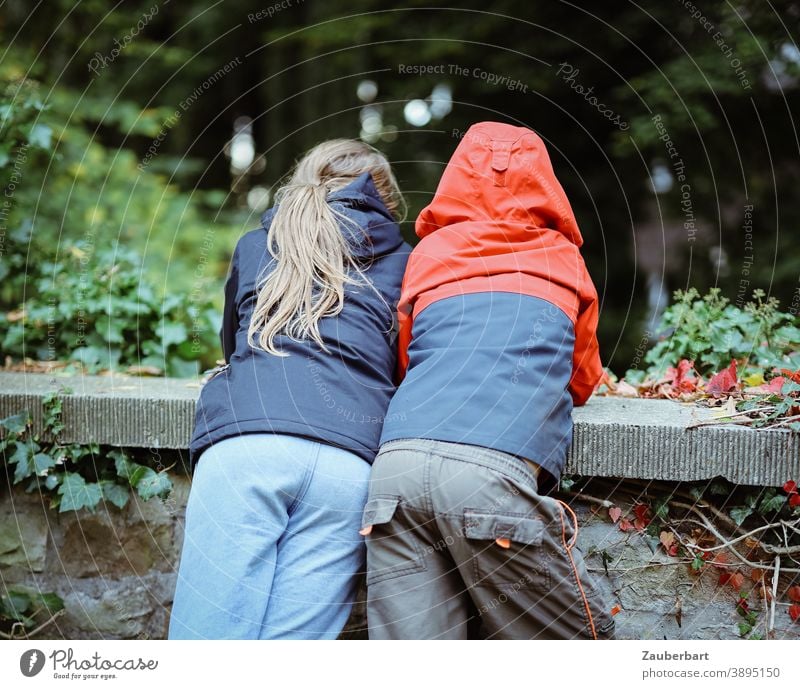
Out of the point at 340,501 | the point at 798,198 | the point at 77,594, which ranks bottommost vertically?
the point at 77,594

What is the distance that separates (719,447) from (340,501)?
1.07m

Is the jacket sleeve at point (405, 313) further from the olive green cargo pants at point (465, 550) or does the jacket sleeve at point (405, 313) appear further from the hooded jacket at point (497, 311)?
the olive green cargo pants at point (465, 550)

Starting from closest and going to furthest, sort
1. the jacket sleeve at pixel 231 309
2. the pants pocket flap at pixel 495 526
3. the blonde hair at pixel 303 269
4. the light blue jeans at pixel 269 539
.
→ the pants pocket flap at pixel 495 526 → the light blue jeans at pixel 269 539 → the blonde hair at pixel 303 269 → the jacket sleeve at pixel 231 309

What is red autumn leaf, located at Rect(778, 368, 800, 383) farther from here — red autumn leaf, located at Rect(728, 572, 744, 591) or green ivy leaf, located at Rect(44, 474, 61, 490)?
green ivy leaf, located at Rect(44, 474, 61, 490)

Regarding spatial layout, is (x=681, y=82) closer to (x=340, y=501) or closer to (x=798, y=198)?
(x=798, y=198)

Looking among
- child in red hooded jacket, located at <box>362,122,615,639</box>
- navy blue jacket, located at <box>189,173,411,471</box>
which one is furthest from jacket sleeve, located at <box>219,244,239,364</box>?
child in red hooded jacket, located at <box>362,122,615,639</box>

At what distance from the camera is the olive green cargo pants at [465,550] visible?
1935 mm

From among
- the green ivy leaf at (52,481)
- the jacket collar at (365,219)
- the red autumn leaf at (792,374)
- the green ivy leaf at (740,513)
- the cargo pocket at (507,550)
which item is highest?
the jacket collar at (365,219)

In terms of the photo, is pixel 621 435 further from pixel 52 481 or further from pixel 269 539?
pixel 52 481

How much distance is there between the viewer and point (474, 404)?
1.98 meters

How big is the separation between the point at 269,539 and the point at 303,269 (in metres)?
0.76

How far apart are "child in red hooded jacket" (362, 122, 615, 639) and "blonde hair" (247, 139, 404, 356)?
24 cm
